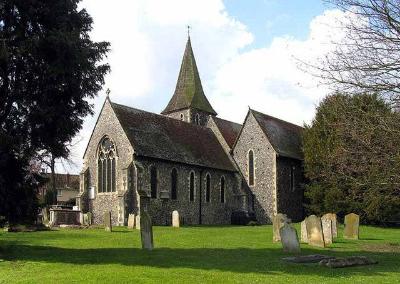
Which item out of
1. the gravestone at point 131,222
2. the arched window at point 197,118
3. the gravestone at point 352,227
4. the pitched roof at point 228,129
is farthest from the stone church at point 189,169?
the gravestone at point 352,227

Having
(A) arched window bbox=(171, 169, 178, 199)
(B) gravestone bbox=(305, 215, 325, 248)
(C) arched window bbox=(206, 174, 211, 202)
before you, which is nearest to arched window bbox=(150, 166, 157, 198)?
(A) arched window bbox=(171, 169, 178, 199)

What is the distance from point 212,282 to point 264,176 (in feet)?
95.2

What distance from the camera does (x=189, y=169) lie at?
37156 millimetres

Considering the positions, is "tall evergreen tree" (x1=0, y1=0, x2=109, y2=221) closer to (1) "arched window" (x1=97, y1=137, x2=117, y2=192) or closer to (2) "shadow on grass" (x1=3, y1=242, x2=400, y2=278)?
(2) "shadow on grass" (x1=3, y1=242, x2=400, y2=278)

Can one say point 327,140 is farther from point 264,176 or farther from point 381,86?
point 381,86

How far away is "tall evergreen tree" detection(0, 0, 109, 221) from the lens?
15531 mm

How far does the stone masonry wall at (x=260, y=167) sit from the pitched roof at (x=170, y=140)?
1.97 metres

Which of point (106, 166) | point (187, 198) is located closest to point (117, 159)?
point (106, 166)

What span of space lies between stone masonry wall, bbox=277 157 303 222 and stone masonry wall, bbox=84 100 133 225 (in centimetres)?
1191

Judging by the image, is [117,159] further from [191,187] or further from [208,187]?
[208,187]

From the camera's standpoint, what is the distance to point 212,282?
10633 millimetres

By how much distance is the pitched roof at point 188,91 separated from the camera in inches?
2173

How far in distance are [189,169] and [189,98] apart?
1927cm

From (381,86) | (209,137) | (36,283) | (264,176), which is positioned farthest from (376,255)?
(209,137)
